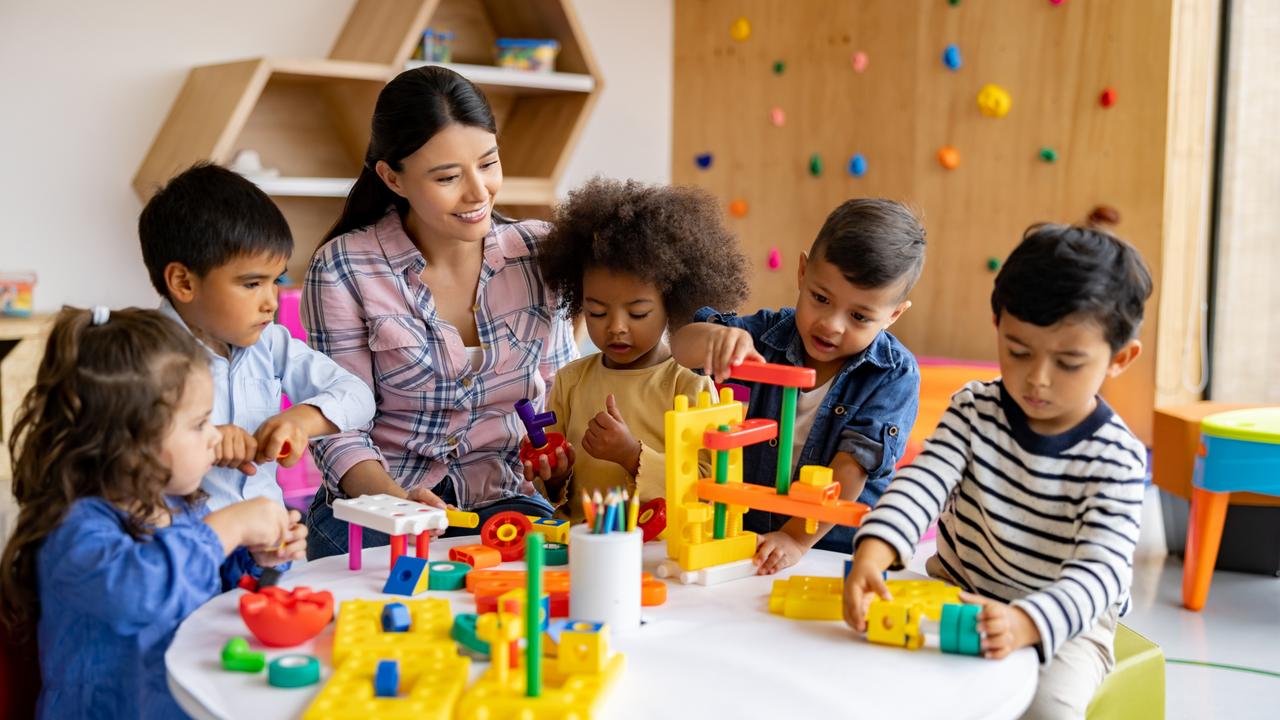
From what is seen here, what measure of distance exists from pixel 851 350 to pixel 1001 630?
2.02 ft

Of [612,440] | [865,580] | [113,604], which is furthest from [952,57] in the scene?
[113,604]

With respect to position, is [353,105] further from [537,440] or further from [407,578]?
[407,578]

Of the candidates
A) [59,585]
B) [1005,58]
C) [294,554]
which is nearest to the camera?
[59,585]

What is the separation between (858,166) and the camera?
4348 millimetres

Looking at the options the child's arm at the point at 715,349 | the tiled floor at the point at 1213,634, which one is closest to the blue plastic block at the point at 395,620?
the child's arm at the point at 715,349

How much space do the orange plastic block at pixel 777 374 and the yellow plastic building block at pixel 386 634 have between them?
46 centimetres

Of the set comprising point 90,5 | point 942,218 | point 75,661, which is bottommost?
point 75,661

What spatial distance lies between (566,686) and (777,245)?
379cm

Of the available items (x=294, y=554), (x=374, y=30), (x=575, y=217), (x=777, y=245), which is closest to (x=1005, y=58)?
(x=777, y=245)

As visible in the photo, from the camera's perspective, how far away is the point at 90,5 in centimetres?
341

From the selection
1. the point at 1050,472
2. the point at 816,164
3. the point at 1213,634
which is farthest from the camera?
the point at 816,164

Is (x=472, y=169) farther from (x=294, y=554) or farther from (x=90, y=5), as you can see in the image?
(x=90, y=5)

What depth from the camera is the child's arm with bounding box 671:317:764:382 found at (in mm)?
1529

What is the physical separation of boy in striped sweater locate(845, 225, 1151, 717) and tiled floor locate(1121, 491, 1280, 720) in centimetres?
100
